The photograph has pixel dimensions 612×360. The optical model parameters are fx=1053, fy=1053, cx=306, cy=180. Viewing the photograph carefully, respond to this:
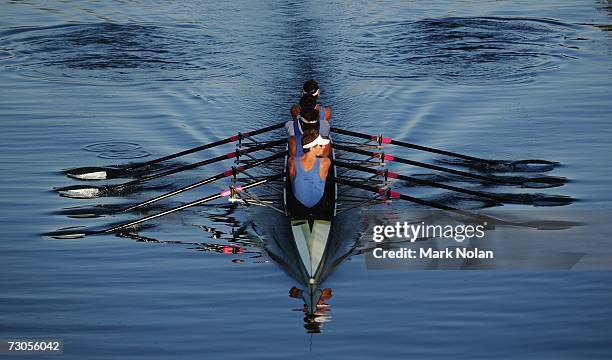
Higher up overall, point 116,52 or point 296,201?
point 116,52

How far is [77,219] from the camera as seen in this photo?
59.9ft

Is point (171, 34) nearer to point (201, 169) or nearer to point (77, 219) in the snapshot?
point (201, 169)

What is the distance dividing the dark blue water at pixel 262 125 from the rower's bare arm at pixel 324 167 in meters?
1.49

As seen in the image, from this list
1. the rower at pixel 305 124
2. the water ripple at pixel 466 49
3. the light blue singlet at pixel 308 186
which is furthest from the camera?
the water ripple at pixel 466 49

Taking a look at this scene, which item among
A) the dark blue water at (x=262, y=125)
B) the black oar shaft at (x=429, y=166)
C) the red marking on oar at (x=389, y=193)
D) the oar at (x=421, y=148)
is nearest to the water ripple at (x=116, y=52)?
the dark blue water at (x=262, y=125)

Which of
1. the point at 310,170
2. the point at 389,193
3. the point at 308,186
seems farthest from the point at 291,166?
the point at 389,193

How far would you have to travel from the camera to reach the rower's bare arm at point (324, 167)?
55.6ft

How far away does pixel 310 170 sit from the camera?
55.6ft

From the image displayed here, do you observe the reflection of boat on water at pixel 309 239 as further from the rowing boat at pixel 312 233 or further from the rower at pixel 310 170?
the rower at pixel 310 170

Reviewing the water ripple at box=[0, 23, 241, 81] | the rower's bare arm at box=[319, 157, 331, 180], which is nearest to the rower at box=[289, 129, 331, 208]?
the rower's bare arm at box=[319, 157, 331, 180]

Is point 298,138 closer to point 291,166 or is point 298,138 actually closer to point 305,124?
point 305,124

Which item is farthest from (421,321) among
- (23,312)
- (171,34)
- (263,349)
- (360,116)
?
(171,34)

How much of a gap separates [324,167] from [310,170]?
272 mm

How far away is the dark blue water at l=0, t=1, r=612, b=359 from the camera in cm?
1379
